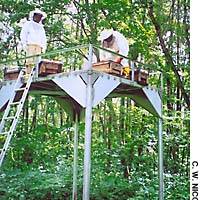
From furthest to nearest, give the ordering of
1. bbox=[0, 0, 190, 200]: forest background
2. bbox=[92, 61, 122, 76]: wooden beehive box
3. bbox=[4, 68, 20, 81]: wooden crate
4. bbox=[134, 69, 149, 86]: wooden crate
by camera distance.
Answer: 1. bbox=[0, 0, 190, 200]: forest background
2. bbox=[134, 69, 149, 86]: wooden crate
3. bbox=[4, 68, 20, 81]: wooden crate
4. bbox=[92, 61, 122, 76]: wooden beehive box

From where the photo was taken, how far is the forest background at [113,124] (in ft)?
31.5

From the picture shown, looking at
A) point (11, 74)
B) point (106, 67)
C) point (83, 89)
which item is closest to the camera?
point (83, 89)

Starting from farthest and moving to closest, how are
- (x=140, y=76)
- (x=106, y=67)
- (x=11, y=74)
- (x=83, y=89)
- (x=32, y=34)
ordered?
(x=140, y=76), (x=11, y=74), (x=32, y=34), (x=106, y=67), (x=83, y=89)

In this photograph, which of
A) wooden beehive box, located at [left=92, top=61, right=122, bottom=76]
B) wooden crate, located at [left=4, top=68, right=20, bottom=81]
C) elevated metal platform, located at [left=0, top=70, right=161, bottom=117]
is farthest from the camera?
wooden crate, located at [left=4, top=68, right=20, bottom=81]

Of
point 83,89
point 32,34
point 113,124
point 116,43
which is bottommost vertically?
point 113,124

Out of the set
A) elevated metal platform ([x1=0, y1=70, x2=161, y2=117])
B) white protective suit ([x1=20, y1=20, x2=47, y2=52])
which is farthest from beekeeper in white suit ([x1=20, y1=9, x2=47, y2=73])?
elevated metal platform ([x1=0, y1=70, x2=161, y2=117])

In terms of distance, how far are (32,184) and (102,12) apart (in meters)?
4.83

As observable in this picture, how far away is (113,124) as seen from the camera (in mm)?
12750

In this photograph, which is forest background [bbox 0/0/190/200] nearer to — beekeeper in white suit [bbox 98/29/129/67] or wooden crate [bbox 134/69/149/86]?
wooden crate [bbox 134/69/149/86]

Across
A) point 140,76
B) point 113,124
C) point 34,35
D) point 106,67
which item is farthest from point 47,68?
point 113,124

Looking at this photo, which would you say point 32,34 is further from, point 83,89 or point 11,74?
point 83,89

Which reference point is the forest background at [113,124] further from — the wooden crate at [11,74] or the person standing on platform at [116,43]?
the wooden crate at [11,74]

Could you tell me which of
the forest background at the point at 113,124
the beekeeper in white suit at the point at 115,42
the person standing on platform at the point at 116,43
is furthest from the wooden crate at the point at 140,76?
the forest background at the point at 113,124

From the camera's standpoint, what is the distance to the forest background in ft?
31.5
